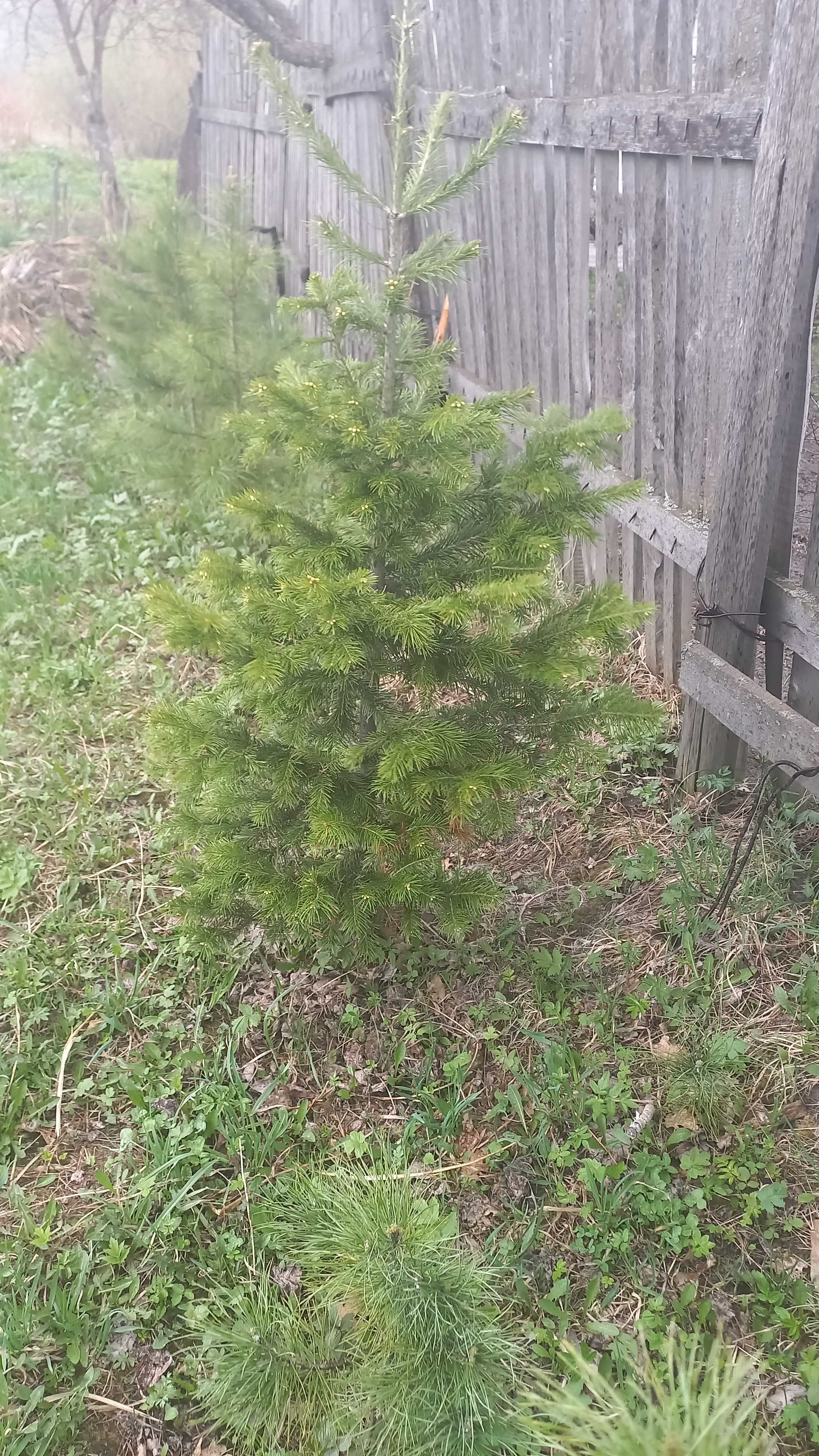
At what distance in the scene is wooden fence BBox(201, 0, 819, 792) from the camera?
2.53m

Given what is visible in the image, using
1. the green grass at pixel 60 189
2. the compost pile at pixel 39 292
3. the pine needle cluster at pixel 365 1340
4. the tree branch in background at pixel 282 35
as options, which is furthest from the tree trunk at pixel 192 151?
the pine needle cluster at pixel 365 1340

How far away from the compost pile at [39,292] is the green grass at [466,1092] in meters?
7.70

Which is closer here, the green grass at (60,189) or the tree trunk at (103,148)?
the tree trunk at (103,148)

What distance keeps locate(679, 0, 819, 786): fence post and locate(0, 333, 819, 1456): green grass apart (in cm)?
73

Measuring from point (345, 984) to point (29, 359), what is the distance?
24.3 ft

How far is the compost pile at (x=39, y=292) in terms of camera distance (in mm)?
9680

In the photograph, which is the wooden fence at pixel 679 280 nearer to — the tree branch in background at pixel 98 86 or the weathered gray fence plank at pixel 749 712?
the weathered gray fence plank at pixel 749 712

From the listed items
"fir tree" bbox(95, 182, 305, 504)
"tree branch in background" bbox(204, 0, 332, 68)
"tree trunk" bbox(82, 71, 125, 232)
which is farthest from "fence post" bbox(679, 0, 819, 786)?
"tree trunk" bbox(82, 71, 125, 232)

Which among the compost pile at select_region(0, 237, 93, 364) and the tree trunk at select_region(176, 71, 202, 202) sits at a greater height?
the tree trunk at select_region(176, 71, 202, 202)

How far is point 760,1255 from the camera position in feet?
7.02

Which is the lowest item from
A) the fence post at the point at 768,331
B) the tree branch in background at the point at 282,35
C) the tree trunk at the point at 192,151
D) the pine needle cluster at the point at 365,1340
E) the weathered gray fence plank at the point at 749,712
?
the pine needle cluster at the point at 365,1340

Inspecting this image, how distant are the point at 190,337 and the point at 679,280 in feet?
9.16

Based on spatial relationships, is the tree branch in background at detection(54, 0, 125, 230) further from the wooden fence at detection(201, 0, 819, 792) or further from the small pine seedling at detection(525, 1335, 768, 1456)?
the small pine seedling at detection(525, 1335, 768, 1456)

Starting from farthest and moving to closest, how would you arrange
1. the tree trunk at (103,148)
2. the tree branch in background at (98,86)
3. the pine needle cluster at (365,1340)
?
the tree trunk at (103,148) → the tree branch in background at (98,86) → the pine needle cluster at (365,1340)
